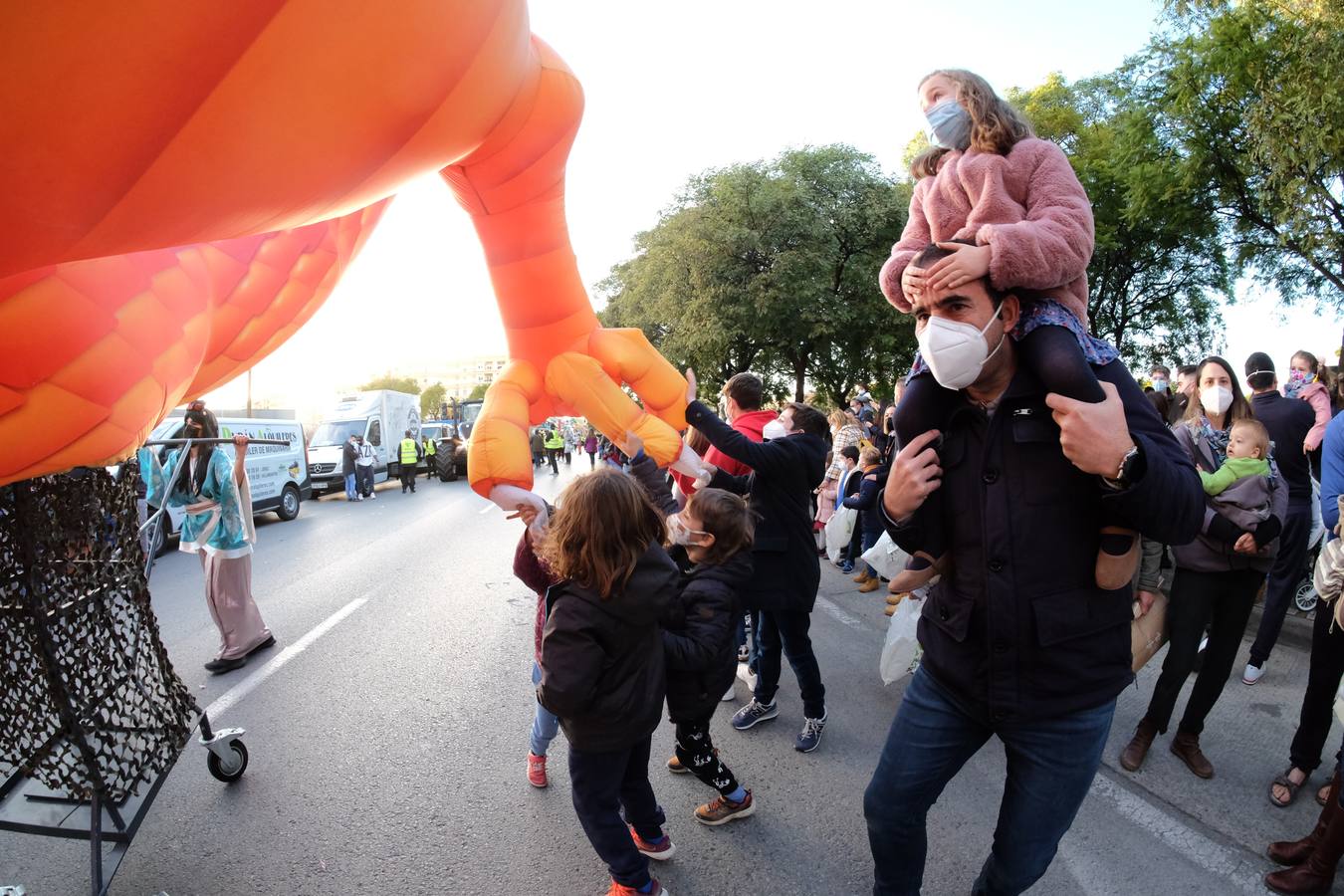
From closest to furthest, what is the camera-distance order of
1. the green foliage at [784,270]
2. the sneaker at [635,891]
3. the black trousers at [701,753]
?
the sneaker at [635,891] < the black trousers at [701,753] < the green foliage at [784,270]

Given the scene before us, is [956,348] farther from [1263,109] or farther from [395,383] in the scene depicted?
[395,383]

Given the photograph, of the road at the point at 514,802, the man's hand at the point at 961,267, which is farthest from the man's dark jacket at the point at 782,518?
→ the man's hand at the point at 961,267

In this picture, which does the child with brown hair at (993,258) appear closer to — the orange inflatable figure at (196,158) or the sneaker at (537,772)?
the orange inflatable figure at (196,158)

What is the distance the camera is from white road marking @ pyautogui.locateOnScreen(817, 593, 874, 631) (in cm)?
553

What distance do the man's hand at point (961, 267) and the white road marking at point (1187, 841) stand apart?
99.0 inches

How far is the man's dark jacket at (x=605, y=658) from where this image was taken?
A: 209cm

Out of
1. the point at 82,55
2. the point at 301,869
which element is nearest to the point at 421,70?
the point at 82,55

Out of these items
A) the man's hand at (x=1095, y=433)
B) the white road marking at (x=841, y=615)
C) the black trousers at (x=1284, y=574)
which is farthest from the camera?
the white road marking at (x=841, y=615)

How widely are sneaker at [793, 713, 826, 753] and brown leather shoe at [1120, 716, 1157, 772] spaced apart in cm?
138

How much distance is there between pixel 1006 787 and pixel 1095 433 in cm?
90

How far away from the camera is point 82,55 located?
2.77 feet

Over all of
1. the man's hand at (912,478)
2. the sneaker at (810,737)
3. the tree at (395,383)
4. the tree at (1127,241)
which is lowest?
the tree at (395,383)

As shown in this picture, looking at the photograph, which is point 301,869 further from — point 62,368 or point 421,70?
point 421,70

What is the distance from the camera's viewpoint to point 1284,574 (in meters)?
4.07
